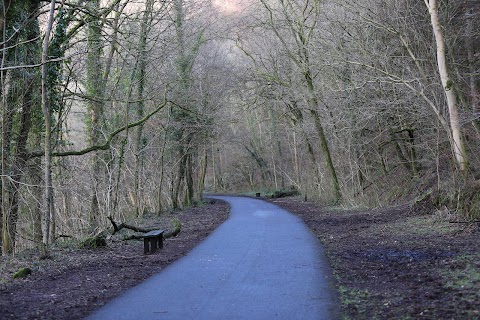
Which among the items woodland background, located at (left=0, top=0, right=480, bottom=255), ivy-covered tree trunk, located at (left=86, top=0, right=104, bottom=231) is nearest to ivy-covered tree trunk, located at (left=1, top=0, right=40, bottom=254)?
woodland background, located at (left=0, top=0, right=480, bottom=255)

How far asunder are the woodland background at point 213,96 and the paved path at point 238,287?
12.9 feet

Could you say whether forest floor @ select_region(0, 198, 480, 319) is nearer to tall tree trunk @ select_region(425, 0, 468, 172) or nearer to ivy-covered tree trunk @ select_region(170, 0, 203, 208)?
tall tree trunk @ select_region(425, 0, 468, 172)

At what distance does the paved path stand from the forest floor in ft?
1.02

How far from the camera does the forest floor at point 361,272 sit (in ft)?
20.4

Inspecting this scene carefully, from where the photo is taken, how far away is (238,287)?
25.7 ft

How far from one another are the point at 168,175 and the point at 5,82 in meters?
19.7

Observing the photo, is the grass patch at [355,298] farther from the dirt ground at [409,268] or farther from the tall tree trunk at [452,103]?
the tall tree trunk at [452,103]

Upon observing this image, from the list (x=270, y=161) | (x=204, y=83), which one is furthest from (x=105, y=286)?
(x=270, y=161)

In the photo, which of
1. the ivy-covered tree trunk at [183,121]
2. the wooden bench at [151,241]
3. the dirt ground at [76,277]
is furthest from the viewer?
the ivy-covered tree trunk at [183,121]

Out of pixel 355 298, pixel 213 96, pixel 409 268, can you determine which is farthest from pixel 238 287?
pixel 213 96

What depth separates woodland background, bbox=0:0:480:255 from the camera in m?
14.0

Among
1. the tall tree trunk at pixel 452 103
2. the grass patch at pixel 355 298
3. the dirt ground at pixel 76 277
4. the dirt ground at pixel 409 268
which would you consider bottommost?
the dirt ground at pixel 76 277

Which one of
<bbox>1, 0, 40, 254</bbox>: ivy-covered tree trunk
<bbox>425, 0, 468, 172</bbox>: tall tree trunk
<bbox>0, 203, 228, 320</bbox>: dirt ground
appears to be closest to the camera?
<bbox>0, 203, 228, 320</bbox>: dirt ground

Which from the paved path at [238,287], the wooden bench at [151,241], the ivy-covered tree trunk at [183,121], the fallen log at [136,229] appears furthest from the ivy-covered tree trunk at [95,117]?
the paved path at [238,287]
